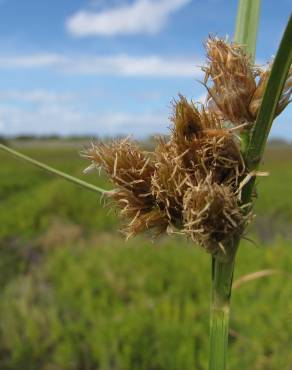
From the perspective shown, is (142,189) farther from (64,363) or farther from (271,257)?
(271,257)

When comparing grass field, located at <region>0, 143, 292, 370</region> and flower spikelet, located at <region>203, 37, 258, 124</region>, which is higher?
flower spikelet, located at <region>203, 37, 258, 124</region>

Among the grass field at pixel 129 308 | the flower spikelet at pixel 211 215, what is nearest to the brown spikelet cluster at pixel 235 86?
the flower spikelet at pixel 211 215

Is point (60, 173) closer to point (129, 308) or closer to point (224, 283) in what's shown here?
point (224, 283)

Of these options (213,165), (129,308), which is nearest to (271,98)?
(213,165)

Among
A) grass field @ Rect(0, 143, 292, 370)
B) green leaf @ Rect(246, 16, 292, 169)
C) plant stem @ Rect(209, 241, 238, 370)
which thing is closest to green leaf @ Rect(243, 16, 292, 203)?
green leaf @ Rect(246, 16, 292, 169)

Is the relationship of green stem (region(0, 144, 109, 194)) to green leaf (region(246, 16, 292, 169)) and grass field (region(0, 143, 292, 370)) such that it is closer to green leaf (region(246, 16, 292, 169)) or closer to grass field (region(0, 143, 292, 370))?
green leaf (region(246, 16, 292, 169))

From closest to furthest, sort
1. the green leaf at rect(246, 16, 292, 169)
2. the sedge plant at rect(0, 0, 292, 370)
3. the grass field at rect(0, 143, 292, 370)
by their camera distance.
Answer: the green leaf at rect(246, 16, 292, 169) → the sedge plant at rect(0, 0, 292, 370) → the grass field at rect(0, 143, 292, 370)
